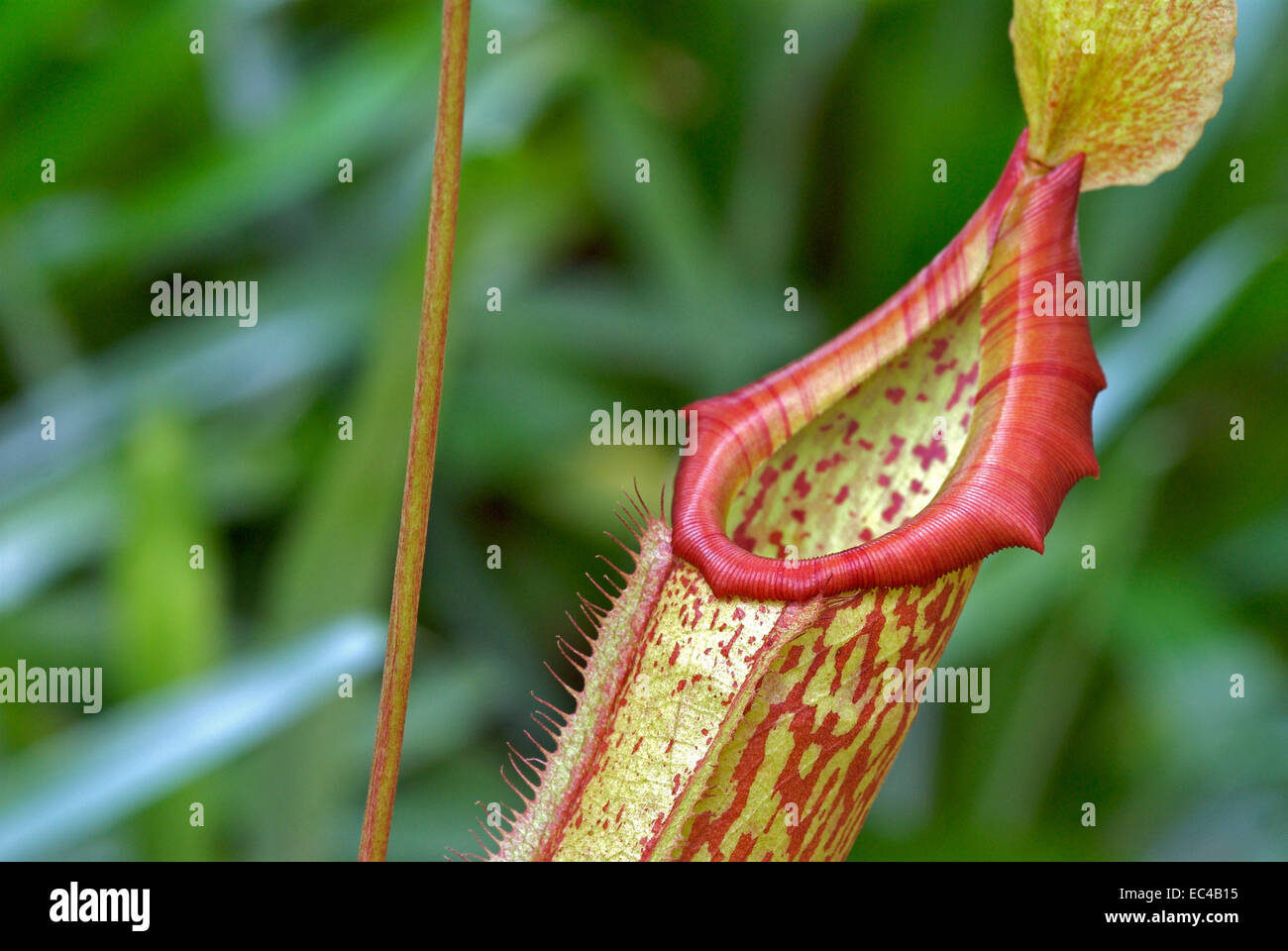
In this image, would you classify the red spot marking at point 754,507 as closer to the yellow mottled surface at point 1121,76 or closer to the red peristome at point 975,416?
the red peristome at point 975,416

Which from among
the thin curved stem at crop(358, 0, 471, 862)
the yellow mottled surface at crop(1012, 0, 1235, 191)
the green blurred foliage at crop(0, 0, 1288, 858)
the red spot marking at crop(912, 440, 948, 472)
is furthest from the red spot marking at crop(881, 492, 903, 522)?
the green blurred foliage at crop(0, 0, 1288, 858)

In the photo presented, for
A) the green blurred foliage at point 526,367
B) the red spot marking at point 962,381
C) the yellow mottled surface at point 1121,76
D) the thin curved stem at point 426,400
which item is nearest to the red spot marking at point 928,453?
the red spot marking at point 962,381

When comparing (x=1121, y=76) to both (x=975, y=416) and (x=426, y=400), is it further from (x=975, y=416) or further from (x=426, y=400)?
(x=426, y=400)

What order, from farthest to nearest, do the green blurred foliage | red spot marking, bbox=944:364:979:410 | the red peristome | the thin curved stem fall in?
the green blurred foliage
red spot marking, bbox=944:364:979:410
the red peristome
the thin curved stem

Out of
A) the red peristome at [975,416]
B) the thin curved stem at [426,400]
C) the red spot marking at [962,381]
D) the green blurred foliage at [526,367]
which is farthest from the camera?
the green blurred foliage at [526,367]

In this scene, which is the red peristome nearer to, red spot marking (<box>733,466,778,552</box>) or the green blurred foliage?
red spot marking (<box>733,466,778,552</box>)
